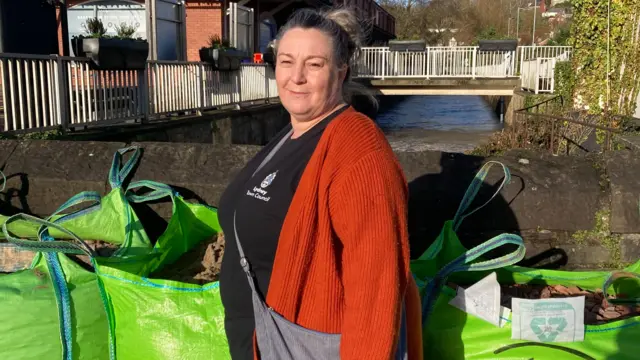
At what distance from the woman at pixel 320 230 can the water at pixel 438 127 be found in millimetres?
12752

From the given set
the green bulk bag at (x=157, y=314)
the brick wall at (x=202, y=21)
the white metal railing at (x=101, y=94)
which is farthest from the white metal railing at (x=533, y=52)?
the green bulk bag at (x=157, y=314)

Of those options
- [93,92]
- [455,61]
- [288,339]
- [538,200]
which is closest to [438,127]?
[455,61]

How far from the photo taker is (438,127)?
77.8 feet

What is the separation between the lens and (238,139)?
40.2ft

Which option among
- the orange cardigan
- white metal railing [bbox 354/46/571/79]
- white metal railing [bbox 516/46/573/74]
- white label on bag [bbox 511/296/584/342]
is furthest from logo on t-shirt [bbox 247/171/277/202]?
white metal railing [bbox 516/46/573/74]

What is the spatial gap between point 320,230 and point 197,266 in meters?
1.31

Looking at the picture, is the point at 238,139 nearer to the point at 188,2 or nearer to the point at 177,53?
the point at 177,53

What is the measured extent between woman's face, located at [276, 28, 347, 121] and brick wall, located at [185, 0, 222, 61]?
625 inches

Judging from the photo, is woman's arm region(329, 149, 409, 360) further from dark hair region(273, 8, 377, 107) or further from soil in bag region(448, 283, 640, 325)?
soil in bag region(448, 283, 640, 325)

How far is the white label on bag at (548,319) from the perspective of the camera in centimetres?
192

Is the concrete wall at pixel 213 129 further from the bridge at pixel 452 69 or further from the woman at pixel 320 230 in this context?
the bridge at pixel 452 69

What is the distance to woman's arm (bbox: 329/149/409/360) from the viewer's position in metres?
1.42

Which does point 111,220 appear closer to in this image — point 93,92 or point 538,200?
point 538,200

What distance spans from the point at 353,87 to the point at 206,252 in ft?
3.72
